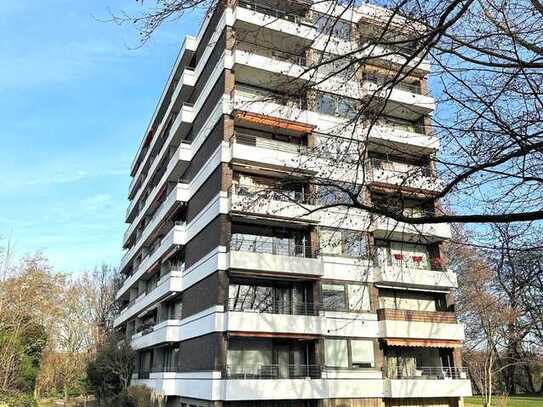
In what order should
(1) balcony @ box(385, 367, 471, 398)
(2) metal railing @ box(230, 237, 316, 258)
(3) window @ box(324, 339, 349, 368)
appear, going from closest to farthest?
(3) window @ box(324, 339, 349, 368), (2) metal railing @ box(230, 237, 316, 258), (1) balcony @ box(385, 367, 471, 398)

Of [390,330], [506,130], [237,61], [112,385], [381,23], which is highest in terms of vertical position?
[237,61]

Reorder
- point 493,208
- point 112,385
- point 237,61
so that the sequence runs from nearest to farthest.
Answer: point 493,208 → point 237,61 → point 112,385

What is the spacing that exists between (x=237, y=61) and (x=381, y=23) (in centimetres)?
1931

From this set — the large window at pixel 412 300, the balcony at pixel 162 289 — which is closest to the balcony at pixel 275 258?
the large window at pixel 412 300

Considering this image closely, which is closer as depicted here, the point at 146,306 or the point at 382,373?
the point at 382,373

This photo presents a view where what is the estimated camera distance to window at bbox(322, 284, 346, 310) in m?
24.1

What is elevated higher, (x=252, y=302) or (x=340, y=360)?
(x=252, y=302)

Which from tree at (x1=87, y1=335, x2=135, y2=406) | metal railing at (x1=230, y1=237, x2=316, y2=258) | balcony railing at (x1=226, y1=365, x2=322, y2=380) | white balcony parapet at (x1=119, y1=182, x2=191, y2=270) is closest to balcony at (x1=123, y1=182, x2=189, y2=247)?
white balcony parapet at (x1=119, y1=182, x2=191, y2=270)

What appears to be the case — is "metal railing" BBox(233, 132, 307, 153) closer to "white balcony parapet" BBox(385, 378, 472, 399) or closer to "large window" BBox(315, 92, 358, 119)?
"white balcony parapet" BBox(385, 378, 472, 399)

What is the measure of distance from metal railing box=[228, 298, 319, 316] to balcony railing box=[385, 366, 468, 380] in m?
5.33

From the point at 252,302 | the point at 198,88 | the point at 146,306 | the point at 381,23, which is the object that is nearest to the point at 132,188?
the point at 146,306

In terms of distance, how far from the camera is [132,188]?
52250 mm

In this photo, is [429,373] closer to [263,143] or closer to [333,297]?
[333,297]

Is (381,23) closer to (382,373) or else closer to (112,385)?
(382,373)
